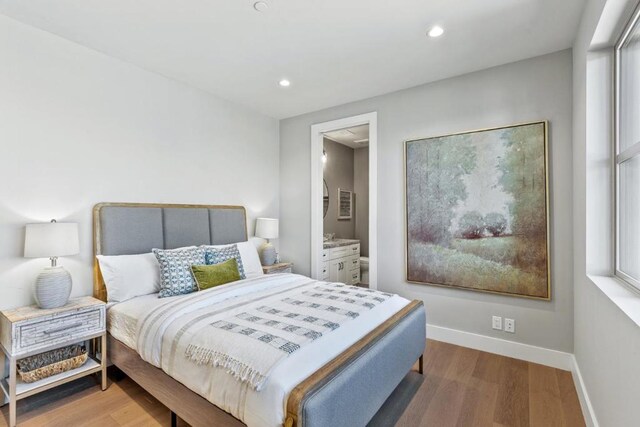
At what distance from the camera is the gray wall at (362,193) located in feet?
20.2

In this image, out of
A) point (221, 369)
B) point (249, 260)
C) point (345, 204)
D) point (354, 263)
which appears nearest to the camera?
point (221, 369)

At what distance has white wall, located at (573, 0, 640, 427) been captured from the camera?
1.51m

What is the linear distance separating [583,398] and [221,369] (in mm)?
2300

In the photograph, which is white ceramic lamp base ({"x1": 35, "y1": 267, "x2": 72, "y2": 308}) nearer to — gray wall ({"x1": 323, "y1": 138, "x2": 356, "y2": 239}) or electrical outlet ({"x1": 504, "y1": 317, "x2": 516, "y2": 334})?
electrical outlet ({"x1": 504, "y1": 317, "x2": 516, "y2": 334})

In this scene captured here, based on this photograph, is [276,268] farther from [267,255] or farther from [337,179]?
[337,179]

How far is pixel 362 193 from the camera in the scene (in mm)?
6242

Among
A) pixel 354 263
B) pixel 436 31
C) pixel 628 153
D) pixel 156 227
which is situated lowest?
pixel 354 263

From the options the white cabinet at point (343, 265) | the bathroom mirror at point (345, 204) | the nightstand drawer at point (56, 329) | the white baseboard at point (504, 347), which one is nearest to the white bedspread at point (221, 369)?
the nightstand drawer at point (56, 329)

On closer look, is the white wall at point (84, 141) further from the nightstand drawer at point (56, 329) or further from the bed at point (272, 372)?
the nightstand drawer at point (56, 329)

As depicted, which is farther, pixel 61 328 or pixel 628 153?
pixel 61 328

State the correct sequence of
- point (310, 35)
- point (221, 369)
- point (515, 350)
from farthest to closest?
point (515, 350), point (310, 35), point (221, 369)

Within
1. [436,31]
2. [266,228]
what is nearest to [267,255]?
[266,228]

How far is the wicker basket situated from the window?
11.3 feet

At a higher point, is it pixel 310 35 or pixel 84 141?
pixel 310 35
